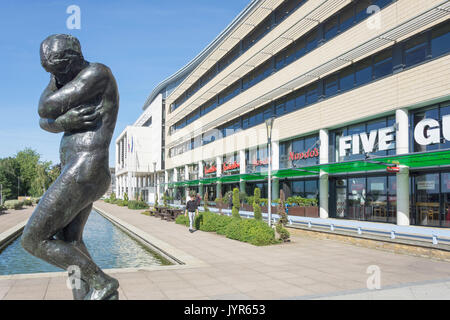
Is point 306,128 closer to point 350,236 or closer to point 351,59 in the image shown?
point 351,59

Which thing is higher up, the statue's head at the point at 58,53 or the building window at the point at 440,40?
the building window at the point at 440,40

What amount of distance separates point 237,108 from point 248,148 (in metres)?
4.01

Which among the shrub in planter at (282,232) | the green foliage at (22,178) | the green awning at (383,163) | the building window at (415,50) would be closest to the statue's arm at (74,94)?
the shrub in planter at (282,232)

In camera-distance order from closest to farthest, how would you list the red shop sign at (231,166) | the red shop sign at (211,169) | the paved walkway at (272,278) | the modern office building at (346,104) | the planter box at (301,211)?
the paved walkway at (272,278)
the modern office building at (346,104)
the planter box at (301,211)
the red shop sign at (231,166)
the red shop sign at (211,169)

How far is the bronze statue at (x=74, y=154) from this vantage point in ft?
10.3

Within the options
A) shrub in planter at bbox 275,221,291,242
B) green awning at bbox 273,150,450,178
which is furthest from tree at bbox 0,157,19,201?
shrub in planter at bbox 275,221,291,242

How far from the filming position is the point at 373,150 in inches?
789

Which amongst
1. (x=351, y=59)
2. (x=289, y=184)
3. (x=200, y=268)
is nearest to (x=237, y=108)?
(x=289, y=184)

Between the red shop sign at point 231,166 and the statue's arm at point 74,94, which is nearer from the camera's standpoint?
the statue's arm at point 74,94

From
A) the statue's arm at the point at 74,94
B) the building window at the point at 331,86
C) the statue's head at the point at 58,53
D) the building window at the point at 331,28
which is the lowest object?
the statue's arm at the point at 74,94

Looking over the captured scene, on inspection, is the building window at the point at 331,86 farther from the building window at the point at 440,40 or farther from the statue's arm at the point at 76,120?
A: the statue's arm at the point at 76,120

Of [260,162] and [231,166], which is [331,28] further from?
[231,166]

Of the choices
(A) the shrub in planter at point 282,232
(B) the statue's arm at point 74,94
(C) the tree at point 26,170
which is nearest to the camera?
(B) the statue's arm at point 74,94
